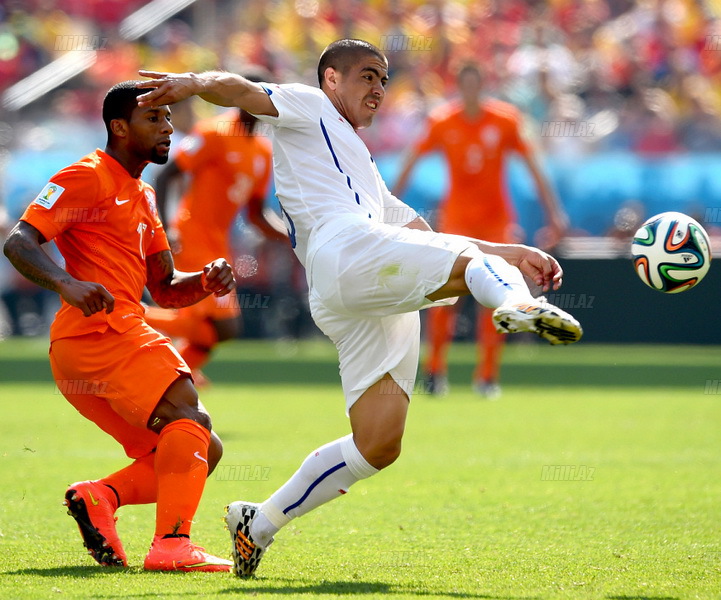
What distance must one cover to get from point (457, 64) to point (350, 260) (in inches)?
585

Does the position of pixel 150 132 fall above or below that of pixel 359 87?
below

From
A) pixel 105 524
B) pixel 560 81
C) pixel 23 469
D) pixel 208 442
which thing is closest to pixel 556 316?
pixel 208 442

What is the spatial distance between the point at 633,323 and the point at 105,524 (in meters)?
11.7

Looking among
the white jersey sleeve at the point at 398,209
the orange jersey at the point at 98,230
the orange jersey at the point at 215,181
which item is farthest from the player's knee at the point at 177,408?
the orange jersey at the point at 215,181

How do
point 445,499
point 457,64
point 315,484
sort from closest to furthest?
point 315,484 → point 445,499 → point 457,64

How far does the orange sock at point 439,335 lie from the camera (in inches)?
467

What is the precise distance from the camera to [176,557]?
4707 mm

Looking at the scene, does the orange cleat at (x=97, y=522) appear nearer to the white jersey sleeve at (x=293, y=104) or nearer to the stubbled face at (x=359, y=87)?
the white jersey sleeve at (x=293, y=104)

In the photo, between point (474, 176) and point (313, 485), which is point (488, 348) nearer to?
point (474, 176)

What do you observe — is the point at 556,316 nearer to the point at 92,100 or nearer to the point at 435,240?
the point at 435,240

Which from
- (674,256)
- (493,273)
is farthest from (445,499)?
(493,273)

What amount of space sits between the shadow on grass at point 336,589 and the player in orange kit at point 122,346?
389 millimetres

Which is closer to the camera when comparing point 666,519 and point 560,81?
point 666,519

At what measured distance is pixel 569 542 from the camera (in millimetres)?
5395
